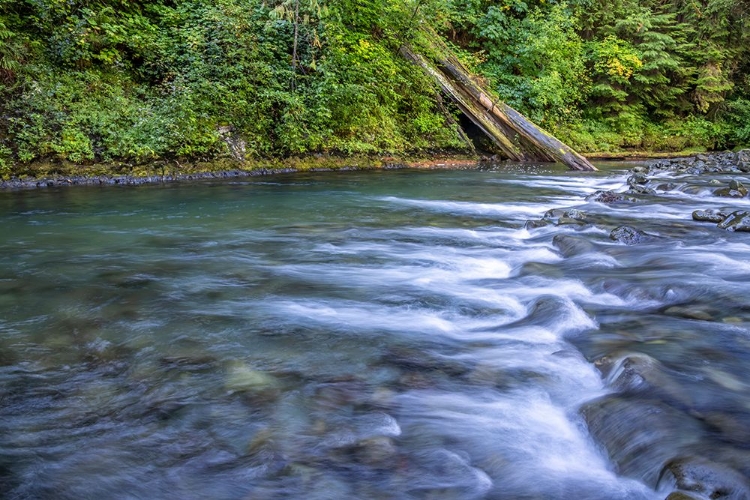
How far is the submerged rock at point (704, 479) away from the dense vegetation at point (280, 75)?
31.3 ft

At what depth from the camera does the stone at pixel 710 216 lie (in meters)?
6.96

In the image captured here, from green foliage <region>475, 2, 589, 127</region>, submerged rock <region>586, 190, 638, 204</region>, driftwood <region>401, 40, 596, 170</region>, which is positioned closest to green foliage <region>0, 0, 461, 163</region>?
driftwood <region>401, 40, 596, 170</region>

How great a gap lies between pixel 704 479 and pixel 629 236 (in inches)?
170

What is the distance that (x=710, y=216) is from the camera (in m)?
7.02

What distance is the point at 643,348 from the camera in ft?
10.4

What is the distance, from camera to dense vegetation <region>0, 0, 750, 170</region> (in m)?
9.55

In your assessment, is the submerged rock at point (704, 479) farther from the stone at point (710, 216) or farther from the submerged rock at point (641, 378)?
the stone at point (710, 216)

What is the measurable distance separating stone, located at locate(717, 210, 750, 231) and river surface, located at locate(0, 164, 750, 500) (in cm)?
45

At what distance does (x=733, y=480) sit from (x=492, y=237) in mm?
4591

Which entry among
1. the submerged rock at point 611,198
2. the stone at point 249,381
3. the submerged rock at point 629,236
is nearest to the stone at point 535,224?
the submerged rock at point 629,236

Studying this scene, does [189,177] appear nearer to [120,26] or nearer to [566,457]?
[120,26]

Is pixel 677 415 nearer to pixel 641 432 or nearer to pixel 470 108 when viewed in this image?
pixel 641 432

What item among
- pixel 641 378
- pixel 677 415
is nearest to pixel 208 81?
pixel 641 378

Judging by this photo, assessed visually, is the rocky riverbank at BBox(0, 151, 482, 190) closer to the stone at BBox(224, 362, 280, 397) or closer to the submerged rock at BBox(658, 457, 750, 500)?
the stone at BBox(224, 362, 280, 397)
